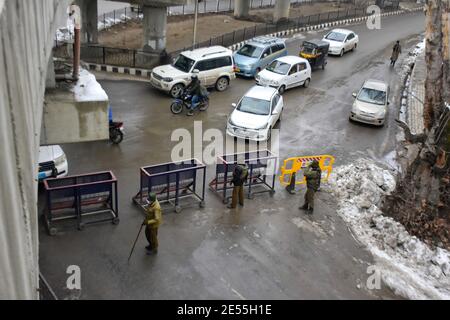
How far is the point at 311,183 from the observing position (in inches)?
500

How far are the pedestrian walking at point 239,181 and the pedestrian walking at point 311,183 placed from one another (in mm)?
1592

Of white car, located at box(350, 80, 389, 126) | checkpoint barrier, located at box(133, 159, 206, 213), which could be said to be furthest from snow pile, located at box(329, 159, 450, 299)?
white car, located at box(350, 80, 389, 126)

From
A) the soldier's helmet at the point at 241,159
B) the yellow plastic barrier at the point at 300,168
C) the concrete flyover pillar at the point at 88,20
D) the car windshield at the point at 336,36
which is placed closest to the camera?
the soldier's helmet at the point at 241,159

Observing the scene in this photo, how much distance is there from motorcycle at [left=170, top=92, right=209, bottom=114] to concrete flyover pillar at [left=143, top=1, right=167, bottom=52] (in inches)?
236

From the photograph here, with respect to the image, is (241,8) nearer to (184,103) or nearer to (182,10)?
(182,10)

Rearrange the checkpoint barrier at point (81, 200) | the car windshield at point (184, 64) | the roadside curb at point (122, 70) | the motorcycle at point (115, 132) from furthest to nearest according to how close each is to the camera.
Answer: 1. the roadside curb at point (122, 70)
2. the car windshield at point (184, 64)
3. the motorcycle at point (115, 132)
4. the checkpoint barrier at point (81, 200)

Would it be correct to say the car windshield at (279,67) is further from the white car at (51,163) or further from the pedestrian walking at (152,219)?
the pedestrian walking at (152,219)

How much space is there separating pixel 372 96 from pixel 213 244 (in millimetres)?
11834

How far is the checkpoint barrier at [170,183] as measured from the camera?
12.3 metres

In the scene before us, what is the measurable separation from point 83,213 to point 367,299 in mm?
6684

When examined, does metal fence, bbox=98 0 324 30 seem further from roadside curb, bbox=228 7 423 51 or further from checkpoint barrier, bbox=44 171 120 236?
checkpoint barrier, bbox=44 171 120 236

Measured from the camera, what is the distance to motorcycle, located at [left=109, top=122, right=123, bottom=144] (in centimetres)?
1559

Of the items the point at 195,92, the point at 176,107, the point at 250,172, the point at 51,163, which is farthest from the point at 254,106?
the point at 51,163

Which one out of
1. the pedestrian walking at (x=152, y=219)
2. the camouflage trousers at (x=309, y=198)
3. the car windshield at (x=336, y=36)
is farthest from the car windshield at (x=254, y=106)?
the car windshield at (x=336, y=36)
